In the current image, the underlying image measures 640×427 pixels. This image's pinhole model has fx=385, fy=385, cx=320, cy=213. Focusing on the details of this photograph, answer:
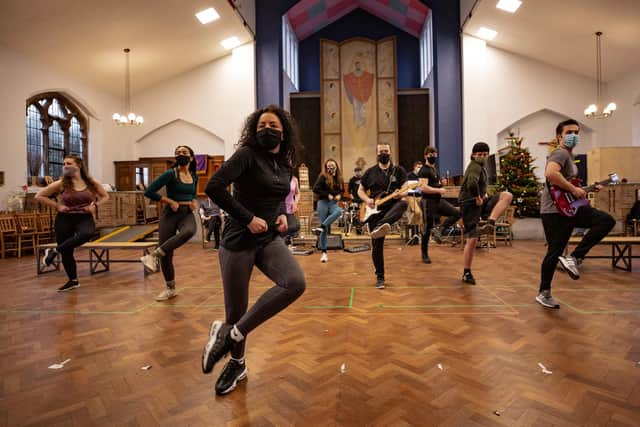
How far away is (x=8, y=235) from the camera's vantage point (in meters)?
7.54

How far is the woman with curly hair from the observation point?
13.9 ft

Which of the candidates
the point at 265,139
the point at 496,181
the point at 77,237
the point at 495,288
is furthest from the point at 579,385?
the point at 496,181

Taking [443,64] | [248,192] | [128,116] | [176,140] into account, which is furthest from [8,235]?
[443,64]

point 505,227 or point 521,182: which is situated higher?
point 521,182

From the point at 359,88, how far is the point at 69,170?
13.1 metres

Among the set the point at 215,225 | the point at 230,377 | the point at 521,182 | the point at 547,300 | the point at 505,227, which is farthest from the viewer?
the point at 521,182

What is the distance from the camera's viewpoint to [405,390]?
189 cm

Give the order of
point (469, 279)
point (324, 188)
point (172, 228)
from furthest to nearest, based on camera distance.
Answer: point (324, 188), point (469, 279), point (172, 228)

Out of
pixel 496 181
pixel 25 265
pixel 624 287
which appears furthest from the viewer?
pixel 496 181

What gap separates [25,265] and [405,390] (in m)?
7.02

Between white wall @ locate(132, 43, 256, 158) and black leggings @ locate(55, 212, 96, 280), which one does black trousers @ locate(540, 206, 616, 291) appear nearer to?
black leggings @ locate(55, 212, 96, 280)

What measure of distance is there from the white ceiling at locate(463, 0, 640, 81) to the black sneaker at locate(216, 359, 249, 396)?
1140cm

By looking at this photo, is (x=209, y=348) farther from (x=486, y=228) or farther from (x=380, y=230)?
(x=486, y=228)

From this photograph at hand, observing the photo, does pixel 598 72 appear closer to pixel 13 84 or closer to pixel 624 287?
pixel 624 287
